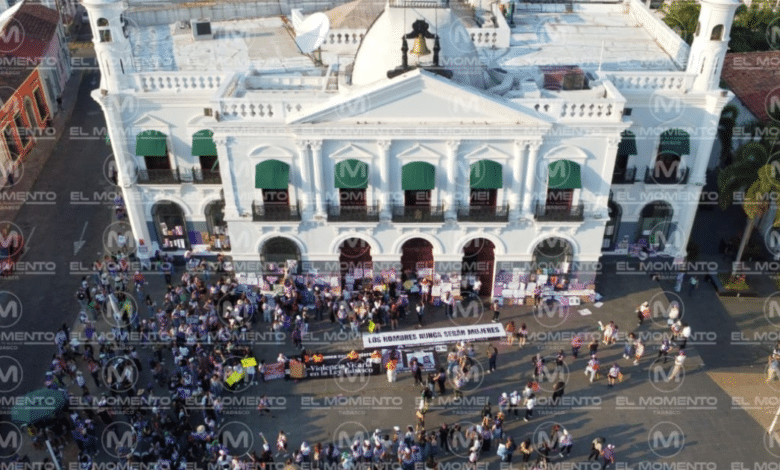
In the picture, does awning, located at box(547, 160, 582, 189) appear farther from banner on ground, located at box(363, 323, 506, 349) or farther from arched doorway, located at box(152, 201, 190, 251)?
arched doorway, located at box(152, 201, 190, 251)

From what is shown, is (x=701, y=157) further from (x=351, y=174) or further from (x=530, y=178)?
(x=351, y=174)

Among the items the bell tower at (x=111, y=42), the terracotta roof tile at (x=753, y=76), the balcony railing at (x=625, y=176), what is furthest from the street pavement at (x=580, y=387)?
the terracotta roof tile at (x=753, y=76)

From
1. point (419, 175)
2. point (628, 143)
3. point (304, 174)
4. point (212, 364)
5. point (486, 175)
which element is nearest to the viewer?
point (212, 364)

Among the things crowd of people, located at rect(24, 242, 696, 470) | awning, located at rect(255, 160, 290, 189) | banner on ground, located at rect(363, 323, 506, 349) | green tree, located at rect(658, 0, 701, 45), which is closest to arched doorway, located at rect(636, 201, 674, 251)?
crowd of people, located at rect(24, 242, 696, 470)

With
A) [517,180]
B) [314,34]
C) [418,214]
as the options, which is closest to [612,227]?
[517,180]

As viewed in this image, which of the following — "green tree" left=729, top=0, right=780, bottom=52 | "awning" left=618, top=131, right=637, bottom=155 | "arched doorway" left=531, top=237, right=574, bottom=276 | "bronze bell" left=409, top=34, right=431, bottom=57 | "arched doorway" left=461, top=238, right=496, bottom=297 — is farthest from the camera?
"green tree" left=729, top=0, right=780, bottom=52

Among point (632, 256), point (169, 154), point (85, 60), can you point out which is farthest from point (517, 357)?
point (85, 60)

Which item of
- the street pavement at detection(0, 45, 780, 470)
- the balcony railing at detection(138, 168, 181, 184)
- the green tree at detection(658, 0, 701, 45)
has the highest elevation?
the green tree at detection(658, 0, 701, 45)

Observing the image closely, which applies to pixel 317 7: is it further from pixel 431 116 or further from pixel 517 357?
pixel 517 357
